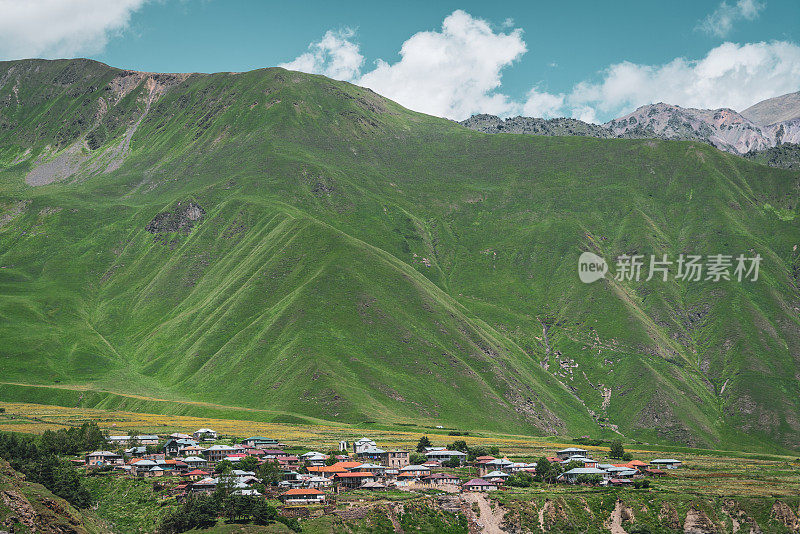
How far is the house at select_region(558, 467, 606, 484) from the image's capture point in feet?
431

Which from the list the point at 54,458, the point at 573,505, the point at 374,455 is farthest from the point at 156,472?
the point at 573,505

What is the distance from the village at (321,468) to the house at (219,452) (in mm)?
179

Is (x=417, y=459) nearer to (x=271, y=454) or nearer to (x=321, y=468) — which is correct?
(x=321, y=468)

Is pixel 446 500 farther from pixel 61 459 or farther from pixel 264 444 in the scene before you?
pixel 61 459

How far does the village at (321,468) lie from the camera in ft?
374

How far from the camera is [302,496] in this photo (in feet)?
353

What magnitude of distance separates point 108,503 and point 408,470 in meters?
47.4

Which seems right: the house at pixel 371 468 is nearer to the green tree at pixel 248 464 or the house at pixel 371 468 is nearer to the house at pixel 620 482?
the green tree at pixel 248 464

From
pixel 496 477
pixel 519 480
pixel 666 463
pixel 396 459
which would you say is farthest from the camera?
pixel 666 463

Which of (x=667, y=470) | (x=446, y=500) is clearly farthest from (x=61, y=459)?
(x=667, y=470)

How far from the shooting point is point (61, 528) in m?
78.2

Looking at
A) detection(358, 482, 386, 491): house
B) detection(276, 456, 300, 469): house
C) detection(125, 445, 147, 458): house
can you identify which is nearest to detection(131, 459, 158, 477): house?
detection(125, 445, 147, 458): house

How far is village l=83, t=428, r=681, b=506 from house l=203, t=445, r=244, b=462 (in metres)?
0.18

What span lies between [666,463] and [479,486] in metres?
58.0
